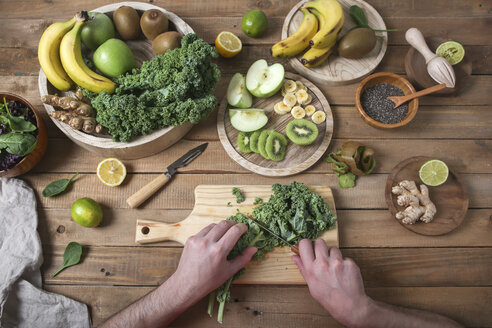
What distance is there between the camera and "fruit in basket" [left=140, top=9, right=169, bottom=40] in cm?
194

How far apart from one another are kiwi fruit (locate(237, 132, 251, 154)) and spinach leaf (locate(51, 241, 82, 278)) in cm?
112

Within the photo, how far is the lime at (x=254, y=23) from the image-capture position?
2115mm

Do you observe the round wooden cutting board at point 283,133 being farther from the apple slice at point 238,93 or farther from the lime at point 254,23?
the lime at point 254,23

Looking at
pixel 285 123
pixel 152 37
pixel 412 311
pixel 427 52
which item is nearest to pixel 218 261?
pixel 285 123

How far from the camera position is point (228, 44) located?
2.08 m

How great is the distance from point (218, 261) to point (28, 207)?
48.4 inches

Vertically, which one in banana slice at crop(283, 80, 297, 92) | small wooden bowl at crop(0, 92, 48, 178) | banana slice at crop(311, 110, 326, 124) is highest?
banana slice at crop(283, 80, 297, 92)

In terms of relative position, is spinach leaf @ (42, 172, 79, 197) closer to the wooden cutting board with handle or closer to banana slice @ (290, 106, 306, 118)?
the wooden cutting board with handle

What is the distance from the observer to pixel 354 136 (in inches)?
83.2

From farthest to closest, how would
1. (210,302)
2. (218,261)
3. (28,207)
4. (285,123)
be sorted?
(285,123)
(28,207)
(210,302)
(218,261)

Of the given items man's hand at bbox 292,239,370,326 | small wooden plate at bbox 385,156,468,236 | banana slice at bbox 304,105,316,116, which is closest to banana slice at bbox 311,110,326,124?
banana slice at bbox 304,105,316,116

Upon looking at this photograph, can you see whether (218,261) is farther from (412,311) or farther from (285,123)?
(412,311)

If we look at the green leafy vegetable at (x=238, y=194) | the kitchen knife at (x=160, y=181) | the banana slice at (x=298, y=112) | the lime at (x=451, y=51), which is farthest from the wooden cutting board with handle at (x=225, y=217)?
the lime at (x=451, y=51)

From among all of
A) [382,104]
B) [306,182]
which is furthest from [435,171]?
[306,182]
